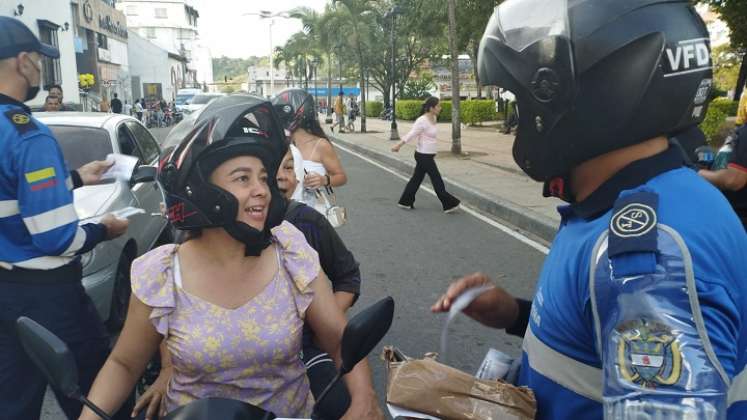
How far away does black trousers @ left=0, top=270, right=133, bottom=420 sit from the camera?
229 cm

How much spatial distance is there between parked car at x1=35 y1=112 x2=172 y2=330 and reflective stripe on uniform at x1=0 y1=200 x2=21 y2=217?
6.47 ft

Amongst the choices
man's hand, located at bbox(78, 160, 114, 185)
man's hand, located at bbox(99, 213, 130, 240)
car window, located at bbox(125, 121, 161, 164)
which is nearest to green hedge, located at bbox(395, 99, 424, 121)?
car window, located at bbox(125, 121, 161, 164)

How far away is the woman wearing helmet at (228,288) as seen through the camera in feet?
5.71

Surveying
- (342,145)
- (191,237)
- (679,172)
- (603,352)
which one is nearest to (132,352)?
(191,237)

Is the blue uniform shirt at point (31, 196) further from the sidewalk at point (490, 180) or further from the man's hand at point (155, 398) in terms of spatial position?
the sidewalk at point (490, 180)

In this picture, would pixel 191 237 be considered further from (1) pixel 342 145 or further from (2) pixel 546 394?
(1) pixel 342 145

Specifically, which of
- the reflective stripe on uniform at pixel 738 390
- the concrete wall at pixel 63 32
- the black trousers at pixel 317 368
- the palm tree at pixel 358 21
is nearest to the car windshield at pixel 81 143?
the black trousers at pixel 317 368

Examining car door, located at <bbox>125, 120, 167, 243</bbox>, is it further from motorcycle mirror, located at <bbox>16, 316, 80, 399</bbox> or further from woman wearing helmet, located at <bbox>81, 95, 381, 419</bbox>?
motorcycle mirror, located at <bbox>16, 316, 80, 399</bbox>

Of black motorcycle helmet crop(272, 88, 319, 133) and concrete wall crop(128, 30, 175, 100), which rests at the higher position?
concrete wall crop(128, 30, 175, 100)

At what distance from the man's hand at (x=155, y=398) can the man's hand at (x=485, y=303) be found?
98cm

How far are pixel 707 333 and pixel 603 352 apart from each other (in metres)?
0.14

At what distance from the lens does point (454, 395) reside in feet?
3.95

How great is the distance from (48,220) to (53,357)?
946 millimetres

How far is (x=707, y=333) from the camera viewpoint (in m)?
0.89
